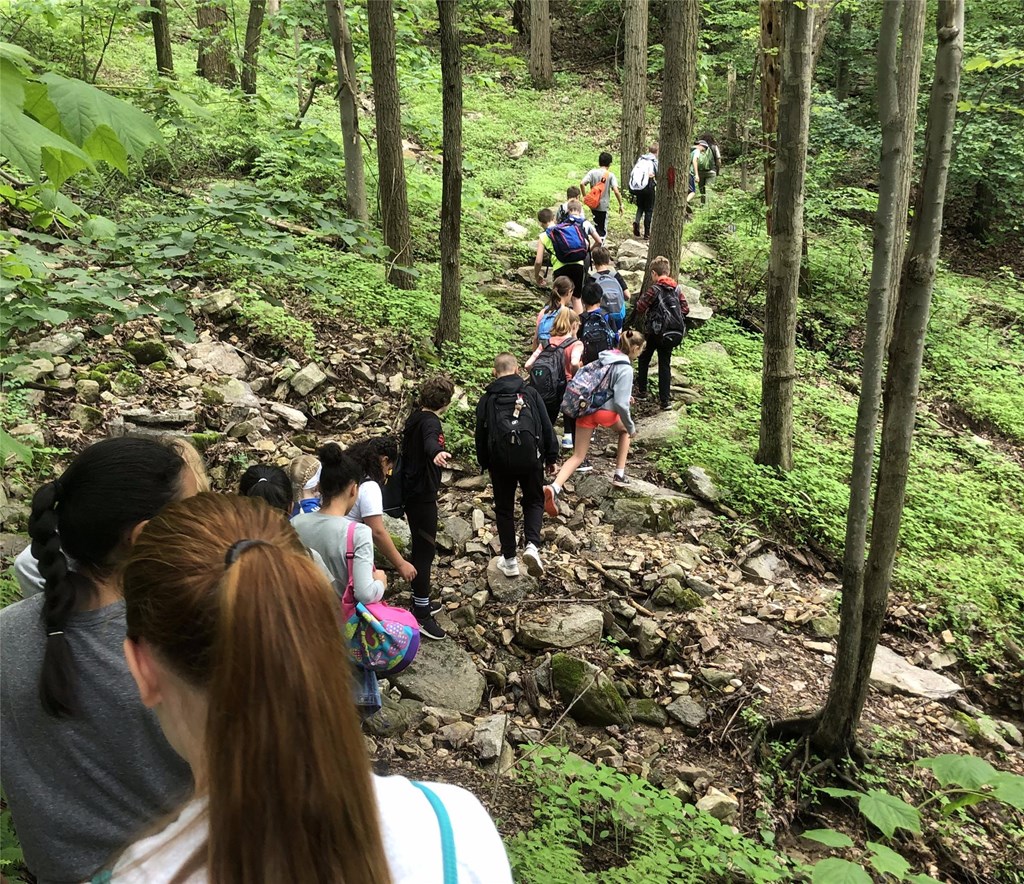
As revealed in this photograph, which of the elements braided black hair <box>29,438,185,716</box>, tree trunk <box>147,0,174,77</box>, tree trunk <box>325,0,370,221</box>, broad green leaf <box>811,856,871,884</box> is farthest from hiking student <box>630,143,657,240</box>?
braided black hair <box>29,438,185,716</box>

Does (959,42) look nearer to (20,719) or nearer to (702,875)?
(702,875)

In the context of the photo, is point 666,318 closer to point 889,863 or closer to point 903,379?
point 903,379

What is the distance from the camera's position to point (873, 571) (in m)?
4.27

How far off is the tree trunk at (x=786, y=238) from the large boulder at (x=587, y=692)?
3.94 meters

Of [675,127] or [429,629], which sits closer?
[429,629]

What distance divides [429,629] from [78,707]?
3.64m

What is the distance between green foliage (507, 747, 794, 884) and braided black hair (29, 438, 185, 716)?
7.45ft

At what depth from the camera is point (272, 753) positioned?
855 millimetres

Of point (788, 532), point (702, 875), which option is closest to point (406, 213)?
point (788, 532)

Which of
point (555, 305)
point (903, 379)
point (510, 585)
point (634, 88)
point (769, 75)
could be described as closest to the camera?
point (903, 379)

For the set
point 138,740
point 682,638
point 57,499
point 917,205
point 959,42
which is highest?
point 959,42

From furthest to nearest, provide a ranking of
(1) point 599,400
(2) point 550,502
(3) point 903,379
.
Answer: (1) point 599,400
(2) point 550,502
(3) point 903,379

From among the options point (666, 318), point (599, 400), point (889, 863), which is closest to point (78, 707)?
point (889, 863)

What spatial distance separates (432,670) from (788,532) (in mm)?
4006
